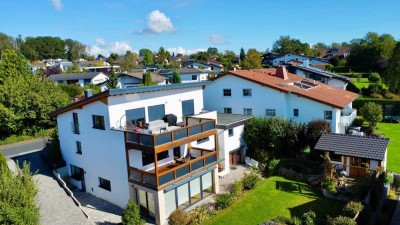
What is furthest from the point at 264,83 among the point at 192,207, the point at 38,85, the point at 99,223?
the point at 38,85

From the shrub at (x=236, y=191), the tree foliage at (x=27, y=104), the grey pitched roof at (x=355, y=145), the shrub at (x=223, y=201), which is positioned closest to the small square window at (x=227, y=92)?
the grey pitched roof at (x=355, y=145)

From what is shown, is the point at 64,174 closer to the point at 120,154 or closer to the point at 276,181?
the point at 120,154

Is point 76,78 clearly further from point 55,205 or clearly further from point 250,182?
point 250,182

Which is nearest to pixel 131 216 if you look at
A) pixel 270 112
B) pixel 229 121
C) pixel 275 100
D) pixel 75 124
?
pixel 75 124

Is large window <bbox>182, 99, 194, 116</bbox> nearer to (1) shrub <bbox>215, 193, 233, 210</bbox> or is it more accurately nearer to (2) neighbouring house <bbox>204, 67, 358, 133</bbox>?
(1) shrub <bbox>215, 193, 233, 210</bbox>

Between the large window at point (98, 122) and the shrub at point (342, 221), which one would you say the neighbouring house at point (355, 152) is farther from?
the large window at point (98, 122)

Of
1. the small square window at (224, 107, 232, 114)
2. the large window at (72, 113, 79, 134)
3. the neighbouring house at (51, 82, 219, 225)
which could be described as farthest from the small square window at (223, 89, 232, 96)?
the large window at (72, 113, 79, 134)
